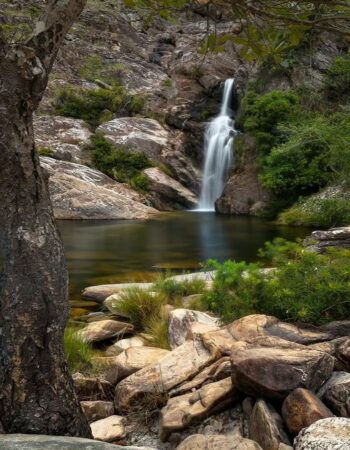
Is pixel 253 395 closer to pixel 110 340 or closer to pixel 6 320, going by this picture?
pixel 6 320

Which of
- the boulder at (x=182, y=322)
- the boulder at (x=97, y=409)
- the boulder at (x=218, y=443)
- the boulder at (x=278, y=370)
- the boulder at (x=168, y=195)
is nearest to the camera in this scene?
the boulder at (x=218, y=443)

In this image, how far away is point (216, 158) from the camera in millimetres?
32531

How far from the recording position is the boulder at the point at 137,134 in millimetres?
33938

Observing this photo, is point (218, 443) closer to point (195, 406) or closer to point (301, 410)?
point (301, 410)

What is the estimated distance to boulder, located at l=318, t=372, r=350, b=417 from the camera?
143 inches

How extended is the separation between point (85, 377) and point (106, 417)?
0.74 metres

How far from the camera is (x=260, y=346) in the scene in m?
4.37

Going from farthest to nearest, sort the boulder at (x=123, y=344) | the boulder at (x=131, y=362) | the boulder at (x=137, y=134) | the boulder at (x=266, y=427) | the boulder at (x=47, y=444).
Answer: the boulder at (x=137, y=134) → the boulder at (x=123, y=344) → the boulder at (x=131, y=362) → the boulder at (x=266, y=427) → the boulder at (x=47, y=444)

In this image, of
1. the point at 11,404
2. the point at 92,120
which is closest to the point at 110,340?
the point at 11,404

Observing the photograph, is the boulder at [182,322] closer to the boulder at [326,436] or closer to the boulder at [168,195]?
the boulder at [326,436]

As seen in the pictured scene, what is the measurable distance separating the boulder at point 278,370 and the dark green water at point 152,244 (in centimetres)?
639

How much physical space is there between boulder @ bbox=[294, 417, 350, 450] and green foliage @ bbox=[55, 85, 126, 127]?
35.5 meters

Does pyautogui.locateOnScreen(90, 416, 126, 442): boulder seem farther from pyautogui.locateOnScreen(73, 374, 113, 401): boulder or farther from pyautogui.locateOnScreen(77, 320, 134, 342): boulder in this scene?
pyautogui.locateOnScreen(77, 320, 134, 342): boulder

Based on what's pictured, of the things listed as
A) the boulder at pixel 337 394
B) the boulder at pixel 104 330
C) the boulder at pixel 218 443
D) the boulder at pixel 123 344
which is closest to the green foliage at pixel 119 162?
the boulder at pixel 104 330
